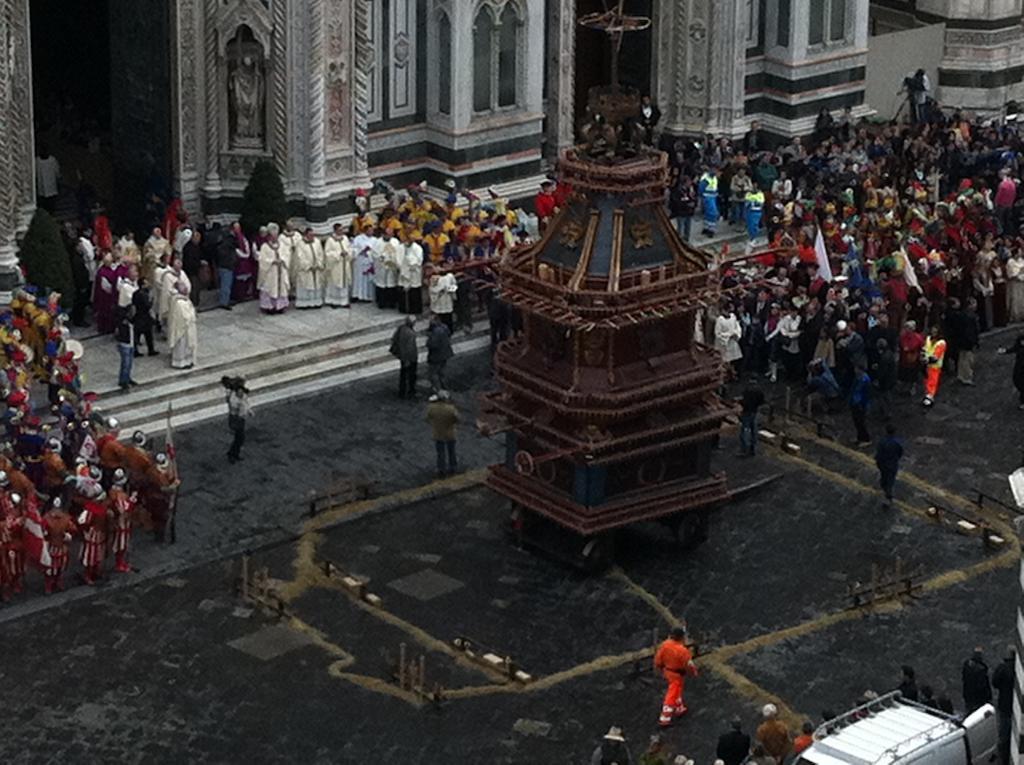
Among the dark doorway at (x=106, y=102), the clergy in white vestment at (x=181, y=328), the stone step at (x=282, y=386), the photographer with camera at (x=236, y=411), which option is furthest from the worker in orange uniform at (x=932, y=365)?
the dark doorway at (x=106, y=102)

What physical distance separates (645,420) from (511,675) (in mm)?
5322

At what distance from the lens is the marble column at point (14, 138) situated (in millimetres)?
51125

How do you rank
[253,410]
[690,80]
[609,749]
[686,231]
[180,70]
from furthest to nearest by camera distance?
[690,80] < [686,231] < [180,70] < [253,410] < [609,749]

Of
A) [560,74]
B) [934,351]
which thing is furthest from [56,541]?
[560,74]

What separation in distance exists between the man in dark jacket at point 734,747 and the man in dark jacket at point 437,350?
1471 cm

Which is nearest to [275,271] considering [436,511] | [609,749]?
[436,511]

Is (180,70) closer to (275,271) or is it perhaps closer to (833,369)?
(275,271)

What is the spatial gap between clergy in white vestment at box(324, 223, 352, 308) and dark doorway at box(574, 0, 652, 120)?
1151cm

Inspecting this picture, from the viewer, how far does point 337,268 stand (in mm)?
53938

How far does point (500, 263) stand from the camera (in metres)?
45.1

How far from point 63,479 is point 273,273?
1039 centimetres

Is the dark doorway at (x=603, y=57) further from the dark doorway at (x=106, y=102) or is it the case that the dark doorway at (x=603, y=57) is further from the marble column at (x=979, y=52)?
the dark doorway at (x=106, y=102)

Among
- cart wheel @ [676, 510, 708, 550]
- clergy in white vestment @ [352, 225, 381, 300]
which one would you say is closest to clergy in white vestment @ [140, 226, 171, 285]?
clergy in white vestment @ [352, 225, 381, 300]

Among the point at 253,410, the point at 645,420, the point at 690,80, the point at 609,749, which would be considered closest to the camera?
the point at 609,749
